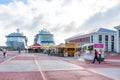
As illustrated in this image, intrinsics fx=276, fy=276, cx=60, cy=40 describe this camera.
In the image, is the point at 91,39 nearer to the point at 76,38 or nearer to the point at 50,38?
the point at 76,38

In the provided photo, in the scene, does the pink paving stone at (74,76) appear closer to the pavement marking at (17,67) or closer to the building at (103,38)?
the pavement marking at (17,67)

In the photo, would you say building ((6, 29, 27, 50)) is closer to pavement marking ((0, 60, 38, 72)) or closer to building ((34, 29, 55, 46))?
building ((34, 29, 55, 46))

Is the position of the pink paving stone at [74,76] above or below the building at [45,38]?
below

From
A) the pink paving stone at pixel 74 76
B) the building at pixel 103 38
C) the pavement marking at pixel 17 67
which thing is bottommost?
the pink paving stone at pixel 74 76

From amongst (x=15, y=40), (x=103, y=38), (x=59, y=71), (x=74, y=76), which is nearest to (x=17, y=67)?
(x=59, y=71)

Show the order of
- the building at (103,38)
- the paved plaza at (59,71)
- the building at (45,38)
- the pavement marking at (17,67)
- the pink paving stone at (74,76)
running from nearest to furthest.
Result: the pink paving stone at (74,76) < the paved plaza at (59,71) < the pavement marking at (17,67) < the building at (103,38) < the building at (45,38)

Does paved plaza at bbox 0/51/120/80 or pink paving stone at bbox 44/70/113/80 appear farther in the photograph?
paved plaza at bbox 0/51/120/80

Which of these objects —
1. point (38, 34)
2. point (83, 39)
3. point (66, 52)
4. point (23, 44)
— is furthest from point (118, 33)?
point (23, 44)

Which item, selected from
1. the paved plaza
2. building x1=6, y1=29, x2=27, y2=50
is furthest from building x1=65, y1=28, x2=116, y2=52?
the paved plaza

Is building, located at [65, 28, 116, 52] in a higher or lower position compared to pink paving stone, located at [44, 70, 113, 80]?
higher

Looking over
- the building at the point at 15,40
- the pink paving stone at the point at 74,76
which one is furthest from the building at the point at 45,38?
the pink paving stone at the point at 74,76

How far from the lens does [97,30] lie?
89.0 m

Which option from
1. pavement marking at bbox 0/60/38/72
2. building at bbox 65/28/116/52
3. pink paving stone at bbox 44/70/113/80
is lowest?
pink paving stone at bbox 44/70/113/80

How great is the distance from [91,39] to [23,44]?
54.9m
